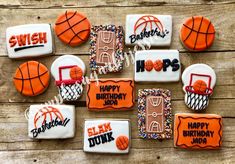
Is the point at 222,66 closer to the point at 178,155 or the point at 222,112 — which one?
the point at 222,112

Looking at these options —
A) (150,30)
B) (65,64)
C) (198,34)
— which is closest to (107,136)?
(65,64)

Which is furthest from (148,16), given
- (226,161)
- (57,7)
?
(226,161)

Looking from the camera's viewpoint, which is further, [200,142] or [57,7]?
[57,7]

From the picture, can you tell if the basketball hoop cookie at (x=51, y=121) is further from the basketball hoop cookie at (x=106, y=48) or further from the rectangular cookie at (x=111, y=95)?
the basketball hoop cookie at (x=106, y=48)

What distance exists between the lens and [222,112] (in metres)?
1.81

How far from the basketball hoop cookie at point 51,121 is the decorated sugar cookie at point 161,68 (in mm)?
389

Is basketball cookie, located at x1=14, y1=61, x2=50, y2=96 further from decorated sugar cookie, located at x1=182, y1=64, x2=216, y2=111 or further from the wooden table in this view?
decorated sugar cookie, located at x1=182, y1=64, x2=216, y2=111

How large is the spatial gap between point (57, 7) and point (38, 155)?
76 cm

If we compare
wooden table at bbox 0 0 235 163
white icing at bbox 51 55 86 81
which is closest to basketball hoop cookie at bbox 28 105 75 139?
wooden table at bbox 0 0 235 163

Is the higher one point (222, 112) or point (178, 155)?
point (222, 112)

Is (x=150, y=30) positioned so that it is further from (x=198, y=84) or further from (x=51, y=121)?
(x=51, y=121)

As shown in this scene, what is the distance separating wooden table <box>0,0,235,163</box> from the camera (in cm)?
181

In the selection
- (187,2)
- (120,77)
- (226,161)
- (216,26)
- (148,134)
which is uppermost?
(187,2)

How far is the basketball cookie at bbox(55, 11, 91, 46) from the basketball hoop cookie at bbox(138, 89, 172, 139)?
0.41 meters
